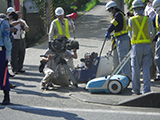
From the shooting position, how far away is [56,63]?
334 inches

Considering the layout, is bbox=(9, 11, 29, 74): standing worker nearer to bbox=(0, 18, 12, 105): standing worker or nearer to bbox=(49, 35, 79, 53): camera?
bbox=(49, 35, 79, 53): camera

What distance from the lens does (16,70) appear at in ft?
35.2

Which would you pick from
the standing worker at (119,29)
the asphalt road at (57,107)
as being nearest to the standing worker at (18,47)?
the asphalt road at (57,107)

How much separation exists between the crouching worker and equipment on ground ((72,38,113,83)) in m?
0.47

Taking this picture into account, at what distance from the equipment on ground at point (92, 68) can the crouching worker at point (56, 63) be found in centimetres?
47

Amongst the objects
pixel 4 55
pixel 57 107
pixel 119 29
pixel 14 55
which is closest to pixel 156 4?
pixel 119 29

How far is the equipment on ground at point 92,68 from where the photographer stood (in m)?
8.84

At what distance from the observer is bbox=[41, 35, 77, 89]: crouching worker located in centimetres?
824

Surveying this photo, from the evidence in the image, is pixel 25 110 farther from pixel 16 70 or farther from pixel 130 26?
pixel 16 70

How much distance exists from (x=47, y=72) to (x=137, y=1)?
2.75 meters

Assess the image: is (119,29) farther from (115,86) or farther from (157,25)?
(115,86)

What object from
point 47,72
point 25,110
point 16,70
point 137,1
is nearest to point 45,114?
point 25,110

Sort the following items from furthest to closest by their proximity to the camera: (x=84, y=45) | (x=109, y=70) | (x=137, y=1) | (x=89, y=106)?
(x=84, y=45), (x=109, y=70), (x=137, y=1), (x=89, y=106)

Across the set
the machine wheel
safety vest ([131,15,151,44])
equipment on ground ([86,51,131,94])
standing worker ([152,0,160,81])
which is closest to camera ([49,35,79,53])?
equipment on ground ([86,51,131,94])
